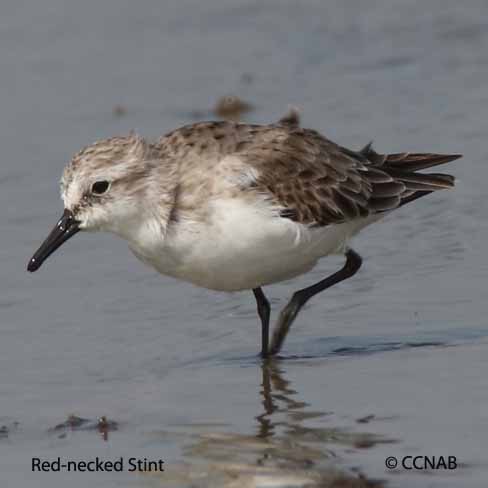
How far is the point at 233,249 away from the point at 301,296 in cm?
115

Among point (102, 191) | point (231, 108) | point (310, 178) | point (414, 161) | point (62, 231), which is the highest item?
point (231, 108)

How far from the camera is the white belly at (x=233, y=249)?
797 centimetres

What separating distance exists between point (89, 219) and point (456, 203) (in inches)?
148

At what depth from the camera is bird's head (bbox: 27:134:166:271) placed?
26.0 ft

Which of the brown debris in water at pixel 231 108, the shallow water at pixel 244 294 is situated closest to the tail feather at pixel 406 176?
the shallow water at pixel 244 294

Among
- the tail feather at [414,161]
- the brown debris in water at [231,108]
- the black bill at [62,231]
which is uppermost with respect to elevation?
the brown debris in water at [231,108]

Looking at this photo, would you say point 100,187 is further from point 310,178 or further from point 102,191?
point 310,178

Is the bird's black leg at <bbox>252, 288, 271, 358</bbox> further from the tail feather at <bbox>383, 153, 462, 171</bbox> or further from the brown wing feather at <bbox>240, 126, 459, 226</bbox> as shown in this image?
the tail feather at <bbox>383, 153, 462, 171</bbox>

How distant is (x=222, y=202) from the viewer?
8008 millimetres

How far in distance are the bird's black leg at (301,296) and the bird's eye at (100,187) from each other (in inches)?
57.8

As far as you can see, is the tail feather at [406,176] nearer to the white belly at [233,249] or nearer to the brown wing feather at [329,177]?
the brown wing feather at [329,177]

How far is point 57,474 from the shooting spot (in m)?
6.93

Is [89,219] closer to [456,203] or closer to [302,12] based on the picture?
[456,203]

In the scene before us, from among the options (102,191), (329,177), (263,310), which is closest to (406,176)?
(329,177)
